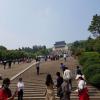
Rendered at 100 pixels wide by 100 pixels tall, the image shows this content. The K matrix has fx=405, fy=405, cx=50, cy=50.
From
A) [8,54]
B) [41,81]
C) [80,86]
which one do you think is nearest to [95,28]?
[8,54]

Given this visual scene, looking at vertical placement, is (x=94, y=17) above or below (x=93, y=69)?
above

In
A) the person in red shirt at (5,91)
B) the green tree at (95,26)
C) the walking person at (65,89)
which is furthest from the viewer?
→ the green tree at (95,26)


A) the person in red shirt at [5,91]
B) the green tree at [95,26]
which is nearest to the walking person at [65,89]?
the person in red shirt at [5,91]

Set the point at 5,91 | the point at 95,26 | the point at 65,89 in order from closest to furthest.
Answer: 1. the point at 5,91
2. the point at 65,89
3. the point at 95,26

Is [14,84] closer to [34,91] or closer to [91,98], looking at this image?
[34,91]

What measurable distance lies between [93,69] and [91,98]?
4.88m

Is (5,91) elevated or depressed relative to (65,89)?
elevated

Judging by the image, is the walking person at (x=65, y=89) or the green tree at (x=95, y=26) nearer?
the walking person at (x=65, y=89)

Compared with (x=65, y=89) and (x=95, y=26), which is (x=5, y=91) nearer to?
(x=65, y=89)

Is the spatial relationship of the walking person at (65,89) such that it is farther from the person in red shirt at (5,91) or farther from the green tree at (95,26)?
the green tree at (95,26)

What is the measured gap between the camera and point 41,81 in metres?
32.2

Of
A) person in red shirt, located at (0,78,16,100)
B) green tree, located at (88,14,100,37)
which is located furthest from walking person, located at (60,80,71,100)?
green tree, located at (88,14,100,37)

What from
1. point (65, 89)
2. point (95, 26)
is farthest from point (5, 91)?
point (95, 26)

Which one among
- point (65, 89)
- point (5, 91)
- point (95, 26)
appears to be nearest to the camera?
point (5, 91)
